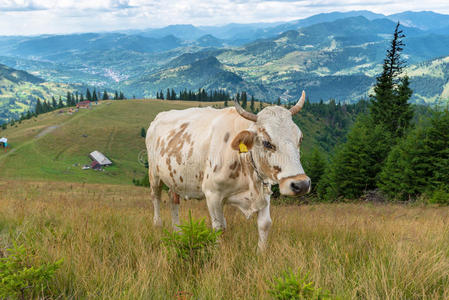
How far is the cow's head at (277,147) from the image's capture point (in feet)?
14.0

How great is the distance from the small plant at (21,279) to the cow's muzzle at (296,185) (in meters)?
3.07

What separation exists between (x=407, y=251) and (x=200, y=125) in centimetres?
457

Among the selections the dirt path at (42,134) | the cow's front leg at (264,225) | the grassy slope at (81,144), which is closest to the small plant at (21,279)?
the cow's front leg at (264,225)

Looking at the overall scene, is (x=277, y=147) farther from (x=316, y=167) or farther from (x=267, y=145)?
(x=316, y=167)

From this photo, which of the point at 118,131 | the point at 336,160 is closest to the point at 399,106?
the point at 336,160

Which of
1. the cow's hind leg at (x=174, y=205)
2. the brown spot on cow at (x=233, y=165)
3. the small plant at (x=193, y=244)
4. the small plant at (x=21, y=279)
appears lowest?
the cow's hind leg at (x=174, y=205)

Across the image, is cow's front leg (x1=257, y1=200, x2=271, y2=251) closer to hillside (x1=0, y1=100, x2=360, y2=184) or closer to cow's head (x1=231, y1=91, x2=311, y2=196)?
cow's head (x1=231, y1=91, x2=311, y2=196)

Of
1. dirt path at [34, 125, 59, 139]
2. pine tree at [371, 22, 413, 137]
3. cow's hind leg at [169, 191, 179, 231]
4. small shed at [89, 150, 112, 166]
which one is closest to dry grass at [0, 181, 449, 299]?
cow's hind leg at [169, 191, 179, 231]

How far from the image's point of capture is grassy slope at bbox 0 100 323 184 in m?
105

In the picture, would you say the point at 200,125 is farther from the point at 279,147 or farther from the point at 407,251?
the point at 407,251

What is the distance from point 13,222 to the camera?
6.31 meters

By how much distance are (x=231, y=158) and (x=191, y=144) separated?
1.35m

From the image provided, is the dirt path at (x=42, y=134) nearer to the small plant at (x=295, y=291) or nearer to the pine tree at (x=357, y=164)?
the pine tree at (x=357, y=164)

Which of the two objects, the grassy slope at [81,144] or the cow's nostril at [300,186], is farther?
the grassy slope at [81,144]
